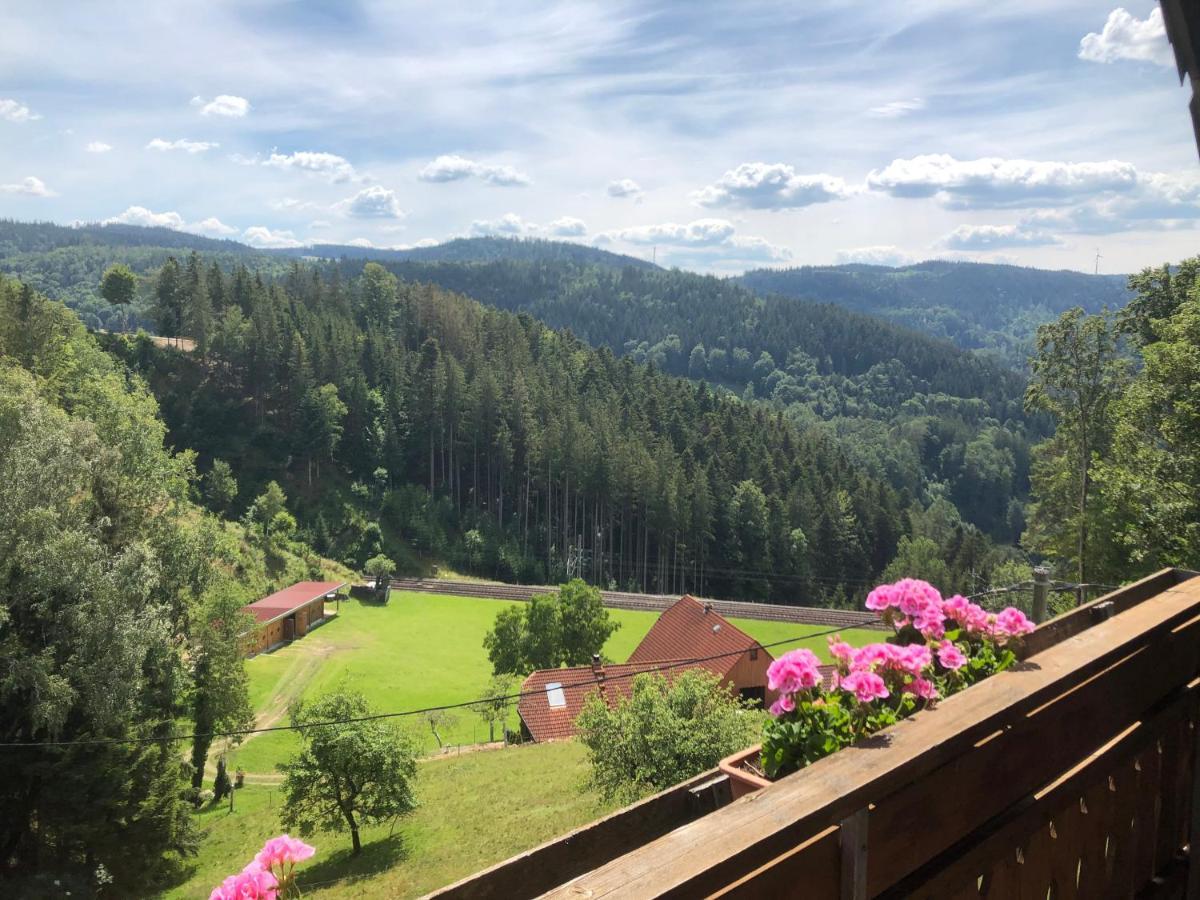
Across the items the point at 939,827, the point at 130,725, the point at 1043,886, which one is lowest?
the point at 130,725

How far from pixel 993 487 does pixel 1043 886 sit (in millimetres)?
135328

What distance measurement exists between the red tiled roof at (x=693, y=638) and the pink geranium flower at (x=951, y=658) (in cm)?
2547

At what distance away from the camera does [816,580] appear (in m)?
68.2

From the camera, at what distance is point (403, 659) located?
43.0m

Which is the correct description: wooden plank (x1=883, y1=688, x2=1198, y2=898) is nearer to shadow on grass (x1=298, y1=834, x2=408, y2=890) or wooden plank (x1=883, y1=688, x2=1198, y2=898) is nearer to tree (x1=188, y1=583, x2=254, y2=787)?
shadow on grass (x1=298, y1=834, x2=408, y2=890)

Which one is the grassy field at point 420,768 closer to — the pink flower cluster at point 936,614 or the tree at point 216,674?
the tree at point 216,674

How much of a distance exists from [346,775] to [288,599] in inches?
1199

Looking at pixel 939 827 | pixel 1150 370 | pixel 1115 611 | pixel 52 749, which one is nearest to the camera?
pixel 939 827

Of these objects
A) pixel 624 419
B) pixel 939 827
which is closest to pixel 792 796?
pixel 939 827

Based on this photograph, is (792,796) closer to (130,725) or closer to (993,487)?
(130,725)

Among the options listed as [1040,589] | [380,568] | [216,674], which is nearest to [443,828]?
[216,674]

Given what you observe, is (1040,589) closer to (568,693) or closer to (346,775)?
(346,775)

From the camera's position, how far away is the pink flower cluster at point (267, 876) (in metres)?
1.86

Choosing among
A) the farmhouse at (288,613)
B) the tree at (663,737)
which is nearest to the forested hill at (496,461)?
the farmhouse at (288,613)
